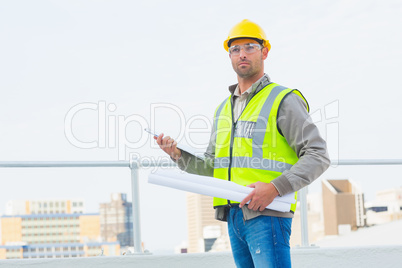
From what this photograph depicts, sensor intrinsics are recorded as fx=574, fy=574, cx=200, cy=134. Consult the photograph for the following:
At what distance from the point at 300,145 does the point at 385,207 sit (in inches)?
4627

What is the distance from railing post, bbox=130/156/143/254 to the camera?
12.2ft

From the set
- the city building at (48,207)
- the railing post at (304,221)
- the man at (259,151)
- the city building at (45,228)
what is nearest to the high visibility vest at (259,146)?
the man at (259,151)

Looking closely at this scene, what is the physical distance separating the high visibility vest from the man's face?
89mm

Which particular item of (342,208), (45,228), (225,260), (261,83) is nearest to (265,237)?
(261,83)

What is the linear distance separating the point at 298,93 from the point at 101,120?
7.57ft

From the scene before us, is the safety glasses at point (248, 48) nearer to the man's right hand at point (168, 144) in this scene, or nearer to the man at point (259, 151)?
the man at point (259, 151)

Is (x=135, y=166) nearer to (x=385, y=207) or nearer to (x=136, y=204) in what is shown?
(x=136, y=204)

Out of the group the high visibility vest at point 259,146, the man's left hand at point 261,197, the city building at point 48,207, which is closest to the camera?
the man's left hand at point 261,197

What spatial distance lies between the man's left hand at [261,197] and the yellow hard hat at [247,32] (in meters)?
0.64

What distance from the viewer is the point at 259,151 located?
2.28 meters

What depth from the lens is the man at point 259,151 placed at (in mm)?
2189

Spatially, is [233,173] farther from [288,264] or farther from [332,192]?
[332,192]

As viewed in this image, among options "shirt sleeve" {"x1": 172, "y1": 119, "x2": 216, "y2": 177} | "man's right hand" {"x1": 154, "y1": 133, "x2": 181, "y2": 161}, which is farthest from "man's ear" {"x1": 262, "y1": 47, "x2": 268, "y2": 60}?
"man's right hand" {"x1": 154, "y1": 133, "x2": 181, "y2": 161}

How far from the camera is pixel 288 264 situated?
2.22 meters
